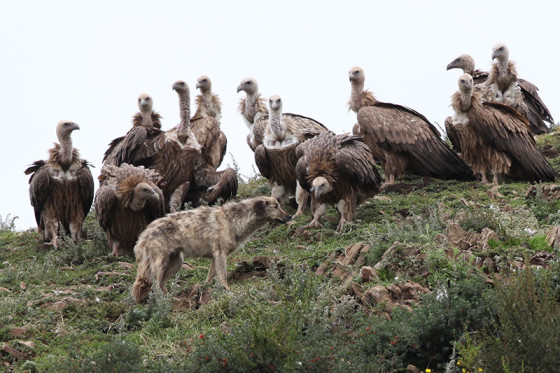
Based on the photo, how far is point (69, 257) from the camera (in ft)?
38.3

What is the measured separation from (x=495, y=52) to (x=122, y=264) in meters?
7.64

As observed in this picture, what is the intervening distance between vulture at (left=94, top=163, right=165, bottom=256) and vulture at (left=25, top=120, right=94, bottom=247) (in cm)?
107

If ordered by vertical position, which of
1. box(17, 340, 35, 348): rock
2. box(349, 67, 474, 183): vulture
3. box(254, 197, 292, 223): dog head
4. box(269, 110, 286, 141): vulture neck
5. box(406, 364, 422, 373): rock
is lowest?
box(406, 364, 422, 373): rock

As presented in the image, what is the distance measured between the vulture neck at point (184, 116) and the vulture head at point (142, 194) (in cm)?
248

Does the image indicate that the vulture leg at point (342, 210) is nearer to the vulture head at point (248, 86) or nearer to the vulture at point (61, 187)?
the vulture at point (61, 187)

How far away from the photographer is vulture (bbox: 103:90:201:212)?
44.6ft

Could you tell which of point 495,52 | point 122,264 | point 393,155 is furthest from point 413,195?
point 122,264

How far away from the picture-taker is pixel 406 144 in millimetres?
13805

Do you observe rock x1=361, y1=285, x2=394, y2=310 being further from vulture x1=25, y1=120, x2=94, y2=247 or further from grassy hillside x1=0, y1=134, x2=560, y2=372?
vulture x1=25, y1=120, x2=94, y2=247

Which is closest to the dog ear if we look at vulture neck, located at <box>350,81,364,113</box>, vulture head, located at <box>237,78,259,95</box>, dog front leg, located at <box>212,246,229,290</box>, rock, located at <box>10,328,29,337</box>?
dog front leg, located at <box>212,246,229,290</box>

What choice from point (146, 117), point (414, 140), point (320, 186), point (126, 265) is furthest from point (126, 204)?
point (414, 140)

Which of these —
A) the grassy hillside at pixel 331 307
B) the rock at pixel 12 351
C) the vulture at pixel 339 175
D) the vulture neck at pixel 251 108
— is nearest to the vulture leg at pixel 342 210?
the vulture at pixel 339 175

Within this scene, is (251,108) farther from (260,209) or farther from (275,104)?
(260,209)

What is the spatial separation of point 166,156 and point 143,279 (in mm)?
5027
